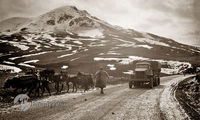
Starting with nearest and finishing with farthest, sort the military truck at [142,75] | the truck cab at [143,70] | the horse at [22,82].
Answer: the horse at [22,82]
the military truck at [142,75]
the truck cab at [143,70]

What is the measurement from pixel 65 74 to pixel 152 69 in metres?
12.2

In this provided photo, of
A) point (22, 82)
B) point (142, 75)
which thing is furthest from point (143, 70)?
point (22, 82)

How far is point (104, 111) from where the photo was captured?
9.65 metres

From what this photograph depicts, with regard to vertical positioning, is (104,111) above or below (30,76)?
below

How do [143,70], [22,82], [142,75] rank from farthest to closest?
1. [143,70]
2. [142,75]
3. [22,82]

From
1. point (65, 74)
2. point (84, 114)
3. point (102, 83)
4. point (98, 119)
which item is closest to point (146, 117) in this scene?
point (98, 119)

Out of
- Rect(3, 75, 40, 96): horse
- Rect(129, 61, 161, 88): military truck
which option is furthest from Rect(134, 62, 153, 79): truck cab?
Rect(3, 75, 40, 96): horse

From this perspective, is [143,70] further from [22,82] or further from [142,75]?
[22,82]

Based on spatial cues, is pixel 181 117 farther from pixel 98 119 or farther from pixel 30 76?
pixel 30 76

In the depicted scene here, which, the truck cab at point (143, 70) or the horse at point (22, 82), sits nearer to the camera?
the horse at point (22, 82)

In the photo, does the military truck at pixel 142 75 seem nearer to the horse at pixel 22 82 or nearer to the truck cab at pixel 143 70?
the truck cab at pixel 143 70

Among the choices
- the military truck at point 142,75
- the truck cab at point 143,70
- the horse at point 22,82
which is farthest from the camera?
the truck cab at point 143,70

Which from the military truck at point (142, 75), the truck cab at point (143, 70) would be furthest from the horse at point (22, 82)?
the truck cab at point (143, 70)

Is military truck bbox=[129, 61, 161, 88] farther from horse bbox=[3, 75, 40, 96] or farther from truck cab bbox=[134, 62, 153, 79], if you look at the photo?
horse bbox=[3, 75, 40, 96]
